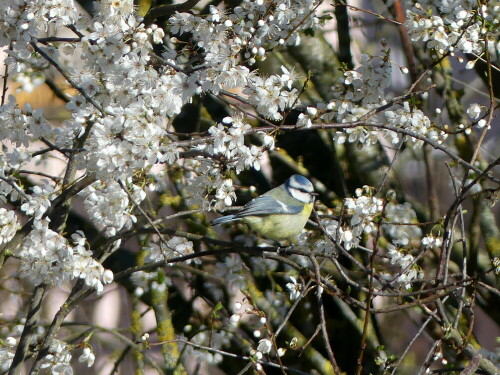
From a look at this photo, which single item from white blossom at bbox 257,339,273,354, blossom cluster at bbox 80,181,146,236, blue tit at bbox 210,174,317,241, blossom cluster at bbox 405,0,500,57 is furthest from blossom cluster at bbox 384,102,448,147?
blossom cluster at bbox 80,181,146,236

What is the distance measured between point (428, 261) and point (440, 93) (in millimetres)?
1156

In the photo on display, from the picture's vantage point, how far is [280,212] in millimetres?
4355

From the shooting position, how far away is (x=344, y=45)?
530cm

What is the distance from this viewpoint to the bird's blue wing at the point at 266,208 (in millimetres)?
4225

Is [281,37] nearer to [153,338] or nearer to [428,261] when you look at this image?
[428,261]

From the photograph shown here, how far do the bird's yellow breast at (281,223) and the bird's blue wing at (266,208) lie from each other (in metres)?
0.04

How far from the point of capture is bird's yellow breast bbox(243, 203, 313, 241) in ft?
14.2

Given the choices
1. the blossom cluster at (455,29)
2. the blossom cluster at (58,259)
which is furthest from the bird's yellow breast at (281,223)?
the blossom cluster at (58,259)

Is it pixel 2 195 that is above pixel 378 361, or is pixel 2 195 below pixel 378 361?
above

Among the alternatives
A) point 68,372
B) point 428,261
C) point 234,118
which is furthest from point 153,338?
point 234,118

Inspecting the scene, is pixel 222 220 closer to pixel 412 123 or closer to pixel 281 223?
pixel 281 223

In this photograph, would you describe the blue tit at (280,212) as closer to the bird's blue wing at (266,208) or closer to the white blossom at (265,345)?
the bird's blue wing at (266,208)

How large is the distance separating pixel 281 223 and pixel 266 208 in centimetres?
14

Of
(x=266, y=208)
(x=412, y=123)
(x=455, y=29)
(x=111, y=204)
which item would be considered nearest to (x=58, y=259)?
(x=111, y=204)
